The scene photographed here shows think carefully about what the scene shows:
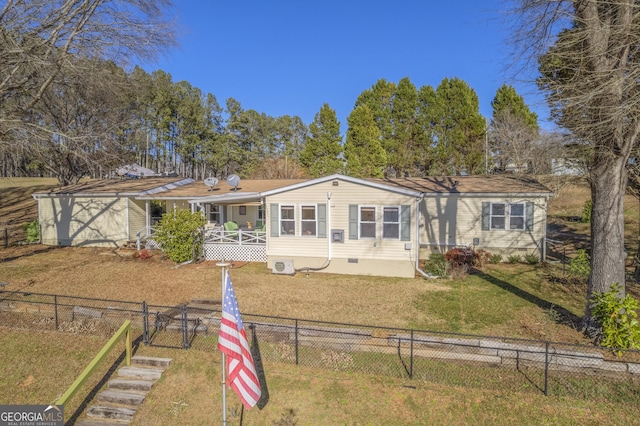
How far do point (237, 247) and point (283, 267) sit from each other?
3.58 m

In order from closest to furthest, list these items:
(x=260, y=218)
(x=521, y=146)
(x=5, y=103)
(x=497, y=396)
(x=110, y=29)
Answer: (x=497, y=396)
(x=110, y=29)
(x=5, y=103)
(x=260, y=218)
(x=521, y=146)

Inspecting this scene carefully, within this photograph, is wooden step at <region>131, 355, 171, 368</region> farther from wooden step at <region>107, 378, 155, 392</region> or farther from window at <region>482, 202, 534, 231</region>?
window at <region>482, 202, 534, 231</region>

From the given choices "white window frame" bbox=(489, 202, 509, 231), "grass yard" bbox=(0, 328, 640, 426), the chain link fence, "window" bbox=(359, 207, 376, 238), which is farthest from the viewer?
"white window frame" bbox=(489, 202, 509, 231)

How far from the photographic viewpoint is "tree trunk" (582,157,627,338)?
792cm

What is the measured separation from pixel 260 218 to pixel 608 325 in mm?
15625

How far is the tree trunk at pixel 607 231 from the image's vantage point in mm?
7918

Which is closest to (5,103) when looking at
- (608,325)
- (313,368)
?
(313,368)

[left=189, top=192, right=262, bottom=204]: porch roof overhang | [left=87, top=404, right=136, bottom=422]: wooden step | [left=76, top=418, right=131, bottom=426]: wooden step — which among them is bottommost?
[left=76, top=418, right=131, bottom=426]: wooden step

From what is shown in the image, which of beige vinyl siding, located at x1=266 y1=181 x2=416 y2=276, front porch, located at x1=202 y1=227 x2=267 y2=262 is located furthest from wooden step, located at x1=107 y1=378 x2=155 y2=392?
front porch, located at x1=202 y1=227 x2=267 y2=262

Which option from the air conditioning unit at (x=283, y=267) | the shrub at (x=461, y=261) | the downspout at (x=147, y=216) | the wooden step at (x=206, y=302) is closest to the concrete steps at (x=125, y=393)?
the wooden step at (x=206, y=302)

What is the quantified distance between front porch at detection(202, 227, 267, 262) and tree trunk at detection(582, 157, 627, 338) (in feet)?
38.5

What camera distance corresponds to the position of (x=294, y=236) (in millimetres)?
14727

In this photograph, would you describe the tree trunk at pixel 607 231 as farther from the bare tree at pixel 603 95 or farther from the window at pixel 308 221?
the window at pixel 308 221

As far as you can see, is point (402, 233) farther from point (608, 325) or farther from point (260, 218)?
point (260, 218)
